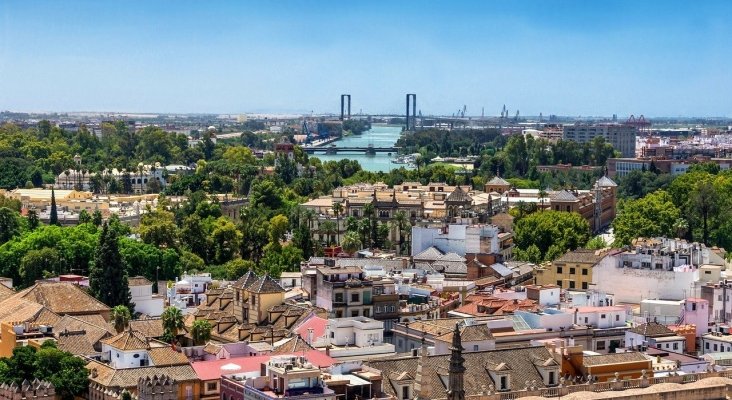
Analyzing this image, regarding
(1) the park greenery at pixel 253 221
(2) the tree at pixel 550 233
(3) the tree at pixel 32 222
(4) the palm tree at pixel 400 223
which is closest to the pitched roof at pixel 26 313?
(1) the park greenery at pixel 253 221

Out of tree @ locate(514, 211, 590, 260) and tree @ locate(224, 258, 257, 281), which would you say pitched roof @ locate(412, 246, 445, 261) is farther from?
tree @ locate(514, 211, 590, 260)

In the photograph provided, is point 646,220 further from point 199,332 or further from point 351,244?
point 199,332

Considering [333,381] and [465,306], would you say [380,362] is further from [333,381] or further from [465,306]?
[465,306]

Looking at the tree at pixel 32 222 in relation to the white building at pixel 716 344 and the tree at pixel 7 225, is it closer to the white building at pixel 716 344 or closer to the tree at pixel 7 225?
the tree at pixel 7 225

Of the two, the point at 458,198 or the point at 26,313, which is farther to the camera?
the point at 458,198

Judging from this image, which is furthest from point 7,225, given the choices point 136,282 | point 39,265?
point 136,282

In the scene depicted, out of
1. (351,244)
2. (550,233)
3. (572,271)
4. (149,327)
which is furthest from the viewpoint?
(550,233)

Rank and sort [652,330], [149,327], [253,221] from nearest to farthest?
[652,330], [149,327], [253,221]
